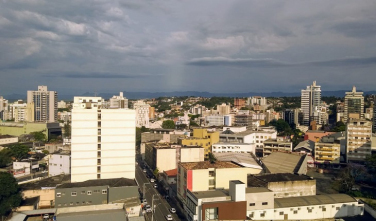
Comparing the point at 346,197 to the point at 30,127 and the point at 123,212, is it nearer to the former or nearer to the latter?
the point at 123,212

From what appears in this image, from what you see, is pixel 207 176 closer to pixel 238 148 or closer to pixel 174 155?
pixel 174 155

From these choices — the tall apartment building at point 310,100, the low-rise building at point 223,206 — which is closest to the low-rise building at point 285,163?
the low-rise building at point 223,206

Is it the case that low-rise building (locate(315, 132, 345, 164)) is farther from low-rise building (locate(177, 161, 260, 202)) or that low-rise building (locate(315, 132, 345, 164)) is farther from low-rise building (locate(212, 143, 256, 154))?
low-rise building (locate(177, 161, 260, 202))

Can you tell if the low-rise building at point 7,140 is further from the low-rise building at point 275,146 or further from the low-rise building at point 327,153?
the low-rise building at point 327,153

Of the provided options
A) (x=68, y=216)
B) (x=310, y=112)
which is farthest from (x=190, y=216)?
(x=310, y=112)

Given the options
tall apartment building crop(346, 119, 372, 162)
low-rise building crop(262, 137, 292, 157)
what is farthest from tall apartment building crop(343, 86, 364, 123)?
tall apartment building crop(346, 119, 372, 162)

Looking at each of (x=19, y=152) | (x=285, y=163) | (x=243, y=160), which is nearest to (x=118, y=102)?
(x=19, y=152)
